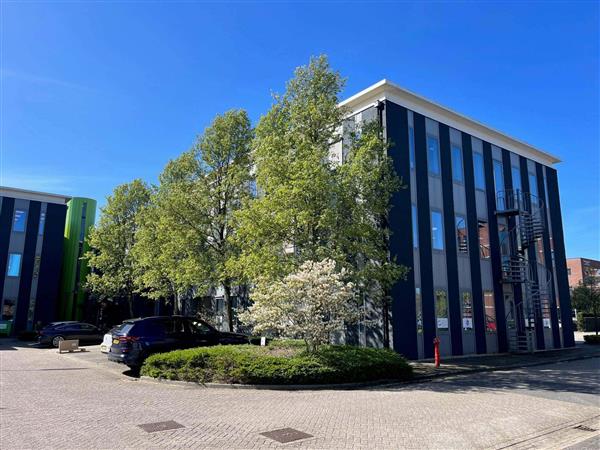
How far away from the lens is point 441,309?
20234mm

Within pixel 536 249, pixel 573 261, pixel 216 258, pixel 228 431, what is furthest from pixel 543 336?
pixel 573 261

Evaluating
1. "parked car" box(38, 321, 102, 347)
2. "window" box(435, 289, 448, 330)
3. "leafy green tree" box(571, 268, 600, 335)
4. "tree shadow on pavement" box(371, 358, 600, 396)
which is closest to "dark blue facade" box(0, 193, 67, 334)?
"parked car" box(38, 321, 102, 347)

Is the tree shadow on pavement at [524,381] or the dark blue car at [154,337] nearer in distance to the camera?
the tree shadow on pavement at [524,381]

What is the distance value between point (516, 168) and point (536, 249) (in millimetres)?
4840

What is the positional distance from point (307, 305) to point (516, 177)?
1865 cm

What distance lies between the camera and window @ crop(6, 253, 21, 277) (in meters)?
34.9

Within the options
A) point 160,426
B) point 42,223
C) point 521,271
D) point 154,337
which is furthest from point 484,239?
point 42,223

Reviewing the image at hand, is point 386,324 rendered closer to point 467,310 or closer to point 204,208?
point 467,310

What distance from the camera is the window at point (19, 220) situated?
35750 millimetres

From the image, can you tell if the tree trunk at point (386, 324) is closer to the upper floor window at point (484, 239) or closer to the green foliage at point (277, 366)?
the green foliage at point (277, 366)

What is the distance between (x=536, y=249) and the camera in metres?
26.8

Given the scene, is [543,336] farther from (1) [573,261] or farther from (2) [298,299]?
(1) [573,261]

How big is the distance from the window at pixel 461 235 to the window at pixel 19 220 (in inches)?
1268

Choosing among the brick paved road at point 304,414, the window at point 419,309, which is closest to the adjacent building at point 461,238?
the window at point 419,309
